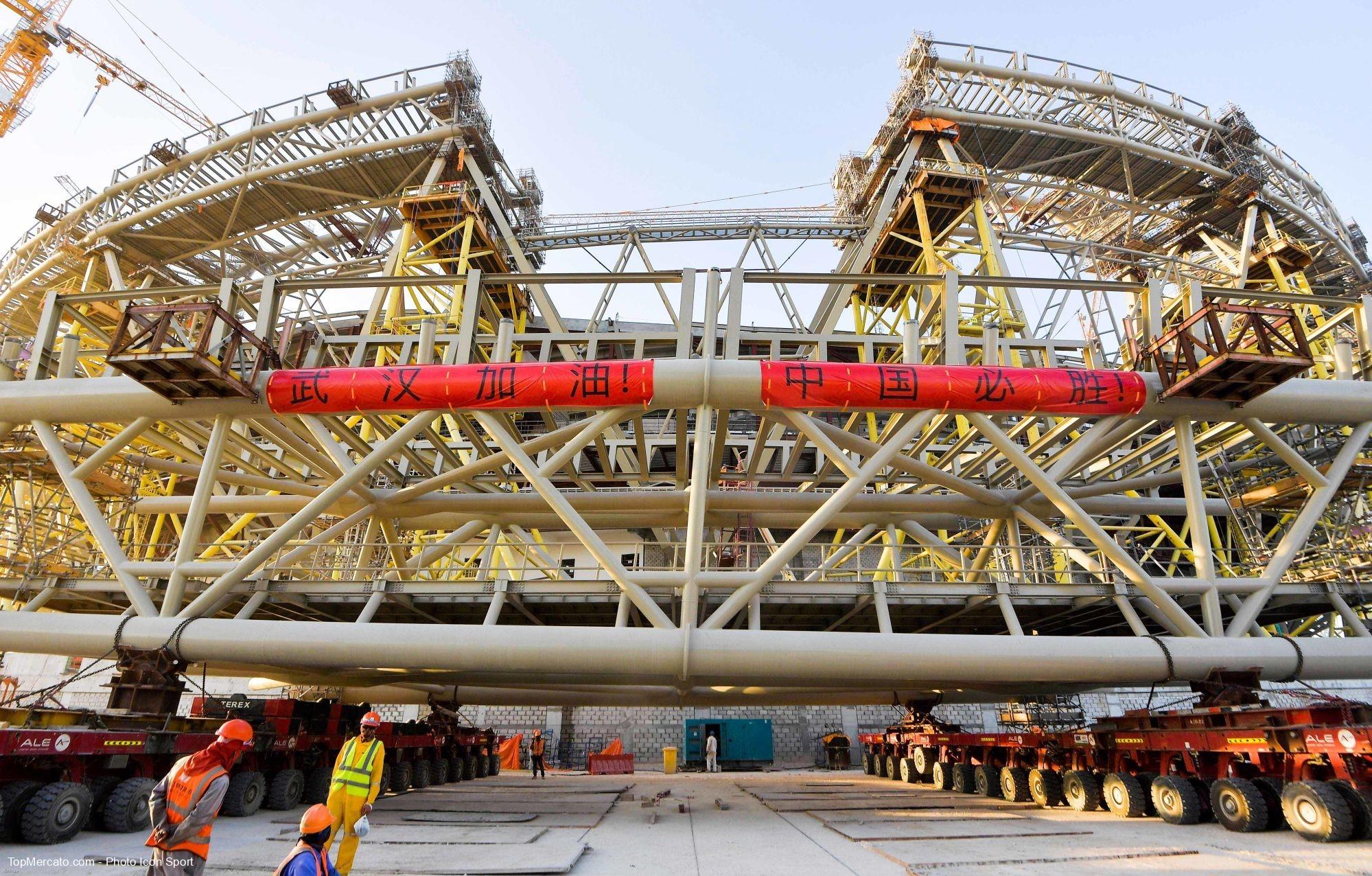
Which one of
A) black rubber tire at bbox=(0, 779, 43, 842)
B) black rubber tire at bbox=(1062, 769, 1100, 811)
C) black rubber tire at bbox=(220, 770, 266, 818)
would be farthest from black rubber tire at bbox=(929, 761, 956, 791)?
black rubber tire at bbox=(0, 779, 43, 842)

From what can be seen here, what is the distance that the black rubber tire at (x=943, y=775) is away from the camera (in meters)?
Answer: 18.3

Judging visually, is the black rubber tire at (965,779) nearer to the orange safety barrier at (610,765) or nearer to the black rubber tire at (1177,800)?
the black rubber tire at (1177,800)

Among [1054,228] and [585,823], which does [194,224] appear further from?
[1054,228]

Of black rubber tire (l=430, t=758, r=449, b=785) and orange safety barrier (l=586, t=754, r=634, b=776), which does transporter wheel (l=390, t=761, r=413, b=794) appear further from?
orange safety barrier (l=586, t=754, r=634, b=776)

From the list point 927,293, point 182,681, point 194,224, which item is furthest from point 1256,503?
point 194,224

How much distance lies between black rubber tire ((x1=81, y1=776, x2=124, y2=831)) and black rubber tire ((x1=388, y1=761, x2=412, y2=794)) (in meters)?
7.09

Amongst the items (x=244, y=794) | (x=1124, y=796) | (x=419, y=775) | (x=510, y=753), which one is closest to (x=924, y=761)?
(x=1124, y=796)

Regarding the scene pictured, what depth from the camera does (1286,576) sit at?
19.0 metres

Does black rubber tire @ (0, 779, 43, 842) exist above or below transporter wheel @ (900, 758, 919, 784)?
above

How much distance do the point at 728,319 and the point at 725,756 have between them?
21.2 meters

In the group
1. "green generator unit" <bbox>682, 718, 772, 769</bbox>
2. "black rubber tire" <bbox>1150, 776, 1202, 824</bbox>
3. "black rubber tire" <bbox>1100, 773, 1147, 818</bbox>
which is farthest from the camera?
"green generator unit" <bbox>682, 718, 772, 769</bbox>

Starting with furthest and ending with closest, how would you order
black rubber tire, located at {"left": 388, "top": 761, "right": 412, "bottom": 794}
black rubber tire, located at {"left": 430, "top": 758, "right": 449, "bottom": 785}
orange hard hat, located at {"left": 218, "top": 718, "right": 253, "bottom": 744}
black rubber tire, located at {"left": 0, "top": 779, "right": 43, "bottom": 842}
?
black rubber tire, located at {"left": 430, "top": 758, "right": 449, "bottom": 785} < black rubber tire, located at {"left": 388, "top": 761, "right": 412, "bottom": 794} < black rubber tire, located at {"left": 0, "top": 779, "right": 43, "bottom": 842} < orange hard hat, located at {"left": 218, "top": 718, "right": 253, "bottom": 744}

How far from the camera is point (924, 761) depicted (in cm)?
1972

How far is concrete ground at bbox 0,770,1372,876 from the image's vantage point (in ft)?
25.6
